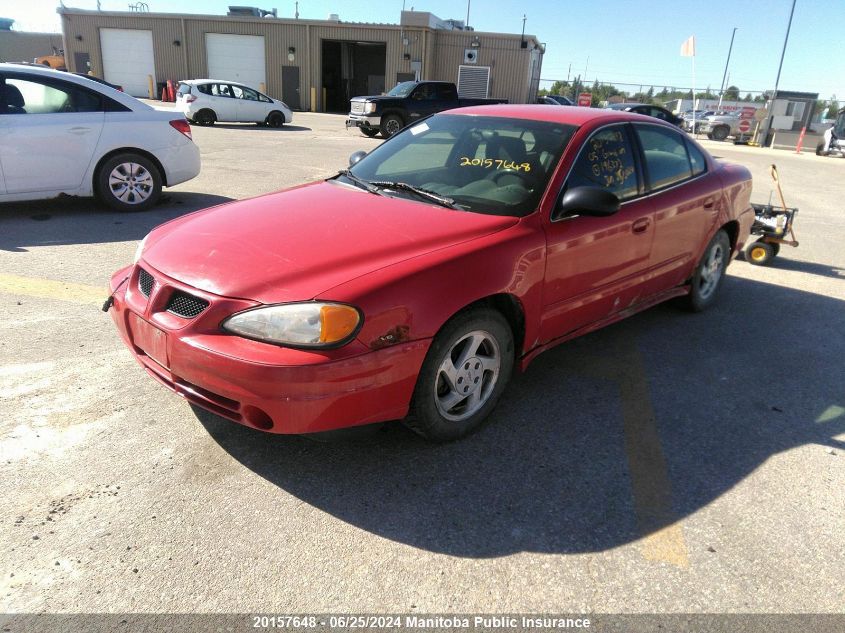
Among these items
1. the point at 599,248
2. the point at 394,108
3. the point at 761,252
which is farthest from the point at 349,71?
the point at 599,248

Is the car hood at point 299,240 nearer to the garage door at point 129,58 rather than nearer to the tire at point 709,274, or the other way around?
the tire at point 709,274

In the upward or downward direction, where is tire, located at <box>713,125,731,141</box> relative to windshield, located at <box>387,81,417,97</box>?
downward

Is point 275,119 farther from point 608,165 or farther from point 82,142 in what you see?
point 608,165

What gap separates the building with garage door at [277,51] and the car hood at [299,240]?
34292 mm

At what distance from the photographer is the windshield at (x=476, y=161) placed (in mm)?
3434

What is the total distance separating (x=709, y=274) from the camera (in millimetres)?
5184

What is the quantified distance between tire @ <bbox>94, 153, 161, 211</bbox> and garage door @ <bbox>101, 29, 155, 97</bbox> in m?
32.6

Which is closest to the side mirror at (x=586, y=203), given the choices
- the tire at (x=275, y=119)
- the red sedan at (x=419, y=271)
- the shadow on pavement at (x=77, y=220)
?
the red sedan at (x=419, y=271)

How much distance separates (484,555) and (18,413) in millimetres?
2440

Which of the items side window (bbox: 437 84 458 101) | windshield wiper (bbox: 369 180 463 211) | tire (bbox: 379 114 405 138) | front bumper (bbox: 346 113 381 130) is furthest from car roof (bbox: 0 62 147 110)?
side window (bbox: 437 84 458 101)

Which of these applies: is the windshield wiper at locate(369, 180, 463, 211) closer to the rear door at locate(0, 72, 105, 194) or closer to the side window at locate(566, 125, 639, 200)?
the side window at locate(566, 125, 639, 200)

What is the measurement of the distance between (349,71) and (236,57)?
7.65 m

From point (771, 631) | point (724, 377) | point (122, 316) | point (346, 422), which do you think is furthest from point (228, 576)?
point (724, 377)

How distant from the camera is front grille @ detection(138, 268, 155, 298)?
9.59 ft
